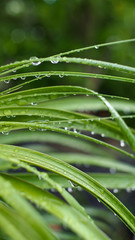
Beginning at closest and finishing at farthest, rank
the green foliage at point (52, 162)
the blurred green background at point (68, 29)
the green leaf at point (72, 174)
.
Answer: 1. the green foliage at point (52, 162)
2. the green leaf at point (72, 174)
3. the blurred green background at point (68, 29)

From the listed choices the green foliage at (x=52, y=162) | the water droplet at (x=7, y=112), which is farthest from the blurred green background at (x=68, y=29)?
the water droplet at (x=7, y=112)

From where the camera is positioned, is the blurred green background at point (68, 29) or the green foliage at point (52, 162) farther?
the blurred green background at point (68, 29)

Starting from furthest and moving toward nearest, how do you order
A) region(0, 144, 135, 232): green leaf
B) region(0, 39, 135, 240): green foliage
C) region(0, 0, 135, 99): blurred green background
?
region(0, 0, 135, 99): blurred green background
region(0, 144, 135, 232): green leaf
region(0, 39, 135, 240): green foliage

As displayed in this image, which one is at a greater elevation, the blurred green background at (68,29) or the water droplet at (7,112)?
the blurred green background at (68,29)

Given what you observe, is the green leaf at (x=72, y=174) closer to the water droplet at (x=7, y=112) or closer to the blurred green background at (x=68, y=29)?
the water droplet at (x=7, y=112)

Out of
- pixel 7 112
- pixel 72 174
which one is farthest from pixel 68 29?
pixel 72 174

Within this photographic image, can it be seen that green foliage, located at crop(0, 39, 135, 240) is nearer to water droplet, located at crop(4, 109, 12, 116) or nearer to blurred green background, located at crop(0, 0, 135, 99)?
water droplet, located at crop(4, 109, 12, 116)

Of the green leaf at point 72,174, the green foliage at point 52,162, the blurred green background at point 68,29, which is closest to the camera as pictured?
the green foliage at point 52,162

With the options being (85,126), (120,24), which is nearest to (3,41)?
(120,24)

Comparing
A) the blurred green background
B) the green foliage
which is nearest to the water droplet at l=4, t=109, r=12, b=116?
the green foliage
